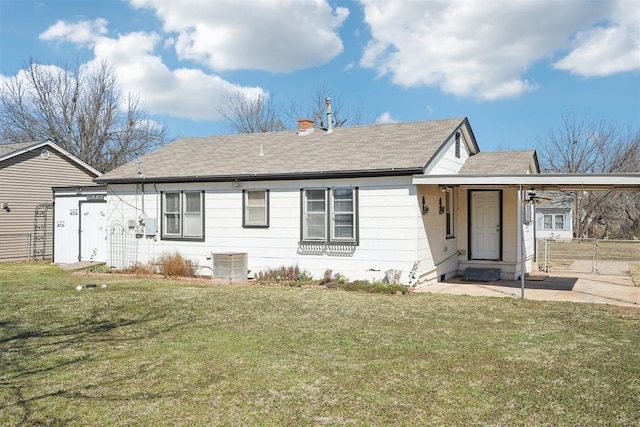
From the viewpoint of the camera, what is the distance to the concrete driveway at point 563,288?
1075cm

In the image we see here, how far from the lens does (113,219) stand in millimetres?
16516

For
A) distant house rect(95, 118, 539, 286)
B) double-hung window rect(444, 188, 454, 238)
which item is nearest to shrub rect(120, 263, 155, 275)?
distant house rect(95, 118, 539, 286)

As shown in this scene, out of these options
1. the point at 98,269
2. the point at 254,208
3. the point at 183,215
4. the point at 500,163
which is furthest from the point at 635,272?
the point at 98,269

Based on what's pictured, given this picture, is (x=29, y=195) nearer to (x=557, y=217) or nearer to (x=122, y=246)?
(x=122, y=246)

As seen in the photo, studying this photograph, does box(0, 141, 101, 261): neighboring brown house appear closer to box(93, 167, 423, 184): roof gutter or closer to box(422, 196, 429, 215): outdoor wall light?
box(93, 167, 423, 184): roof gutter

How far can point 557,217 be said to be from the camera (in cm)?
3809

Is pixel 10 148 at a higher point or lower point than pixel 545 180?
higher

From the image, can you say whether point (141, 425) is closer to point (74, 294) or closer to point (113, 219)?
point (74, 294)

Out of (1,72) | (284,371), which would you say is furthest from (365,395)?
(1,72)

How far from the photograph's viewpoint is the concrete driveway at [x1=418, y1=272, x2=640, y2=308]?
35.3ft

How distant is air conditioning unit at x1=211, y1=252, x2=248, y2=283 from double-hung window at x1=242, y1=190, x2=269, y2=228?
94 centimetres

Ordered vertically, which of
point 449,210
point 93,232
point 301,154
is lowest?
point 93,232

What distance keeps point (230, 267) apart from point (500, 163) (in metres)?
8.04

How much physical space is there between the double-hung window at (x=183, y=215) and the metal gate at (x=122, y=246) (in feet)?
4.18
